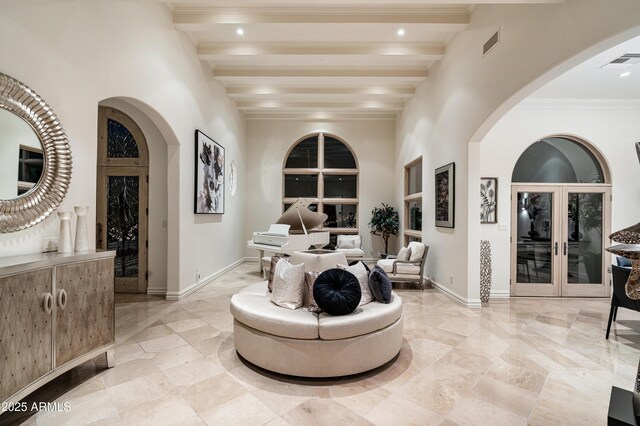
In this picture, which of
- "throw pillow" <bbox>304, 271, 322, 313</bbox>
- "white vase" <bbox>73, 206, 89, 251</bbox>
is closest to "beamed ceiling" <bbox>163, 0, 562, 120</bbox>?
"white vase" <bbox>73, 206, 89, 251</bbox>

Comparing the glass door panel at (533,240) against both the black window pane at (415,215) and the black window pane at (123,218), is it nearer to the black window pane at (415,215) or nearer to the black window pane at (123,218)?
the black window pane at (415,215)

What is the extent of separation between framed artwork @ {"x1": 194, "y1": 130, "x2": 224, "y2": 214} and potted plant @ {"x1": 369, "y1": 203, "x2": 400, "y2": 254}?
13.7 feet

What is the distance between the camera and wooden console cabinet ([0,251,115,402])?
1.87m

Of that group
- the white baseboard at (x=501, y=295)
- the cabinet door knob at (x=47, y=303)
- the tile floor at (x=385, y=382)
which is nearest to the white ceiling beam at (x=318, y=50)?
the white baseboard at (x=501, y=295)

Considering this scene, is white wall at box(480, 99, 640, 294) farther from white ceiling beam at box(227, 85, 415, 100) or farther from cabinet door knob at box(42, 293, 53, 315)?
cabinet door knob at box(42, 293, 53, 315)

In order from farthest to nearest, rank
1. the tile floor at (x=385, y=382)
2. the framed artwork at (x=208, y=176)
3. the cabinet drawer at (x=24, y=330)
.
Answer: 1. the framed artwork at (x=208, y=176)
2. the tile floor at (x=385, y=382)
3. the cabinet drawer at (x=24, y=330)

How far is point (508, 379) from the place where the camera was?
2.56m

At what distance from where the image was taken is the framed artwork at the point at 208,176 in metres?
5.30

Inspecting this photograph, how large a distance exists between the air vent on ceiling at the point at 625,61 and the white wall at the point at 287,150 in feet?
16.9

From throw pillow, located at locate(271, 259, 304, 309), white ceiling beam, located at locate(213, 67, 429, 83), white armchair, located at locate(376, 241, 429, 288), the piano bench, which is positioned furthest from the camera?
the piano bench

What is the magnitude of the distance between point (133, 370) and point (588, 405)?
12.5ft

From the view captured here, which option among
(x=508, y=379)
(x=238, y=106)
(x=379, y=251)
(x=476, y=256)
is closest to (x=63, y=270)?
(x=508, y=379)

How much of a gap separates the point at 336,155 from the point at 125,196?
18.8 ft

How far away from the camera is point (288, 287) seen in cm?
288
